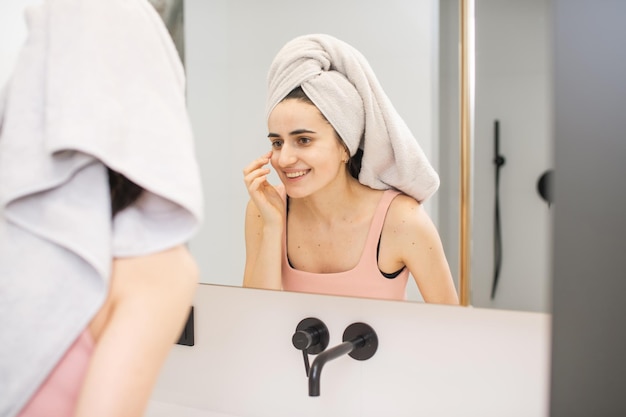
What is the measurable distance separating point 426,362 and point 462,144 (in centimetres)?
41

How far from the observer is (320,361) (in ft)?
2.58

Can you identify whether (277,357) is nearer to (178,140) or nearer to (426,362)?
(426,362)

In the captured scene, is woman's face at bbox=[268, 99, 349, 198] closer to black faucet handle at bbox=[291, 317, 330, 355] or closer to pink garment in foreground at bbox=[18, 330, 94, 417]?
black faucet handle at bbox=[291, 317, 330, 355]

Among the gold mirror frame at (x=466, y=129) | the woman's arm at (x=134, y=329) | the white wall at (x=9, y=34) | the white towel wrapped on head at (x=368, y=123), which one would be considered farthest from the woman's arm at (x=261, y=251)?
the white wall at (x=9, y=34)

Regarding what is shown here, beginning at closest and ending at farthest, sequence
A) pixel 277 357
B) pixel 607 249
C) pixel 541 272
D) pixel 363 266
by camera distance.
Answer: pixel 607 249 → pixel 541 272 → pixel 363 266 → pixel 277 357

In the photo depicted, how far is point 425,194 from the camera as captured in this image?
0.85 m

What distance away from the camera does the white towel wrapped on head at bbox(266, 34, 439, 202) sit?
Answer: 0.84m

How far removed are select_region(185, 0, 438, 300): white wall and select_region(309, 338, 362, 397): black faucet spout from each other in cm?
28

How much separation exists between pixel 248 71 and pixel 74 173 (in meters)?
0.55

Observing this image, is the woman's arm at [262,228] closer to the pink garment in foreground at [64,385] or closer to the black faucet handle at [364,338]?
the black faucet handle at [364,338]

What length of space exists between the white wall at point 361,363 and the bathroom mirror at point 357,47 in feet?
0.23

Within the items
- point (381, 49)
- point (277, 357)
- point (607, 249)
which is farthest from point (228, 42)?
point (607, 249)

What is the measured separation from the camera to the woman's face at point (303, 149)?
0.86m

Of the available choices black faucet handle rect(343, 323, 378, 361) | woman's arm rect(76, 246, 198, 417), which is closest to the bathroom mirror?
black faucet handle rect(343, 323, 378, 361)
